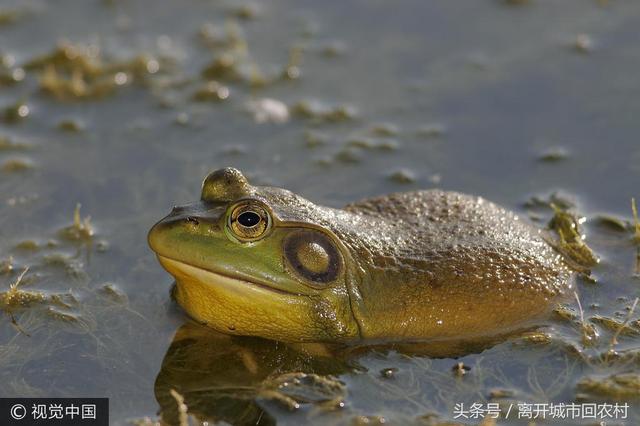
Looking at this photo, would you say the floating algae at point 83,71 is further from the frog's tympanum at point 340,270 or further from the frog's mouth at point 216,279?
the frog's mouth at point 216,279

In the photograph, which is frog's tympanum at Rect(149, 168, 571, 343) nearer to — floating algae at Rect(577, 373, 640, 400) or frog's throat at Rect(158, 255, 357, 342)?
frog's throat at Rect(158, 255, 357, 342)

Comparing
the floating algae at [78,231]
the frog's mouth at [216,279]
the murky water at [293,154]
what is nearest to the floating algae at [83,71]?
the murky water at [293,154]

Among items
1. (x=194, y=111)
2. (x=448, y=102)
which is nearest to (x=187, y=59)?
(x=194, y=111)

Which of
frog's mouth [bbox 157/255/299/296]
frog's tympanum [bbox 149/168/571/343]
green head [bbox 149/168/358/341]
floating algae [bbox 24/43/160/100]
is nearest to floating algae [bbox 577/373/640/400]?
frog's tympanum [bbox 149/168/571/343]

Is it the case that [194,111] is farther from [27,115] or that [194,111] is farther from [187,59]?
[27,115]

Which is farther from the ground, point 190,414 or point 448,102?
point 448,102
